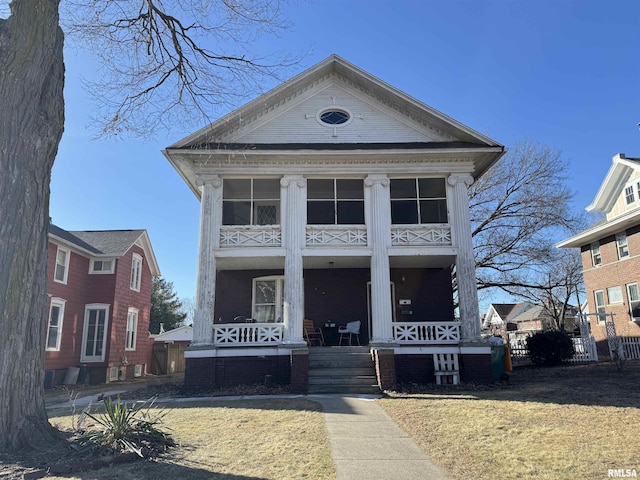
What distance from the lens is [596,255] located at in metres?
23.7

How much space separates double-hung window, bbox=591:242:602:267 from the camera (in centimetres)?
2342

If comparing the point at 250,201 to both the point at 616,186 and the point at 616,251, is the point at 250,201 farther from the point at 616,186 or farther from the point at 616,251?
the point at 616,186

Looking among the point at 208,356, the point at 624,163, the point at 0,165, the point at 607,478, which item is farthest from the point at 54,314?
the point at 624,163

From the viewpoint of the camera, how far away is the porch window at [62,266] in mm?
19109

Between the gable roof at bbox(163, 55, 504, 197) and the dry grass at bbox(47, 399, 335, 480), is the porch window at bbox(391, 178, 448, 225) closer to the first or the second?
the gable roof at bbox(163, 55, 504, 197)

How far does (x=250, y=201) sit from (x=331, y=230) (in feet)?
9.51

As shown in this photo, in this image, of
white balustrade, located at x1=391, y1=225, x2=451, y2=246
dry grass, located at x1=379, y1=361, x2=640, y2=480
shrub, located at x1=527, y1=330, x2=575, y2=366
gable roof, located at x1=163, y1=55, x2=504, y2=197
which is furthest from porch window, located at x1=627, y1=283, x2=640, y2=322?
white balustrade, located at x1=391, y1=225, x2=451, y2=246

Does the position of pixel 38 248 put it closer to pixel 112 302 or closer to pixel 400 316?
pixel 400 316

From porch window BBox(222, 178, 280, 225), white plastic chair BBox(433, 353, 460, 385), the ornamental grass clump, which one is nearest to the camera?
the ornamental grass clump

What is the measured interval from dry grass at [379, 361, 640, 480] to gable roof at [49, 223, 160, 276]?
15.8m

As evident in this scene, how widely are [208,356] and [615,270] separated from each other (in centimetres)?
1953

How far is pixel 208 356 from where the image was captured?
1291cm

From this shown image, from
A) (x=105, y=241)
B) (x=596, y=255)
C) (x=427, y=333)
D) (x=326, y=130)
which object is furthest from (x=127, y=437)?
(x=596, y=255)

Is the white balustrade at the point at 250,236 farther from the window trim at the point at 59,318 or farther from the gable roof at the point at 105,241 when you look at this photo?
the window trim at the point at 59,318
